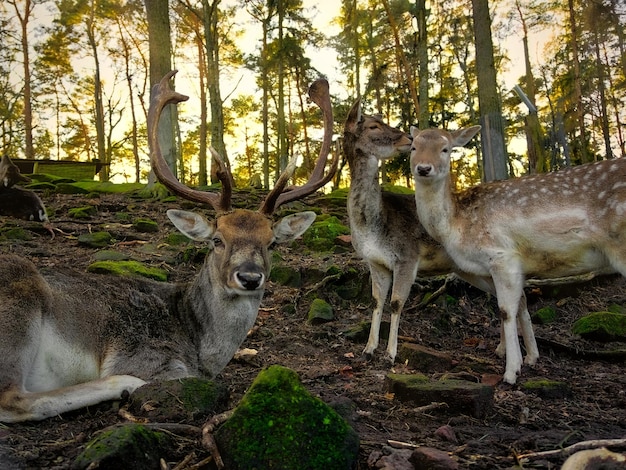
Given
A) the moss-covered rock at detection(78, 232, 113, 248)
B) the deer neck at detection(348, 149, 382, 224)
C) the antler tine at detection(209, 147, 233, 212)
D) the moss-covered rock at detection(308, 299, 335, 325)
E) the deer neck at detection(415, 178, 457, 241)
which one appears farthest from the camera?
the moss-covered rock at detection(78, 232, 113, 248)

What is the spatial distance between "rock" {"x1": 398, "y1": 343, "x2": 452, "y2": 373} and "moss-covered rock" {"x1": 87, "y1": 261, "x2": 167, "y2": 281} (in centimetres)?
370

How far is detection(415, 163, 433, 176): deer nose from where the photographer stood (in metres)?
5.54

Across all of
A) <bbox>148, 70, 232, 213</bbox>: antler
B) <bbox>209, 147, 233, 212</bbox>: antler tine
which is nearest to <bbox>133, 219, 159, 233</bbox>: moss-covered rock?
<bbox>148, 70, 232, 213</bbox>: antler

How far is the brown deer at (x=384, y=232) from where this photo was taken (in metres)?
6.11

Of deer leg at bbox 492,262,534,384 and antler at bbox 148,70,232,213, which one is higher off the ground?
antler at bbox 148,70,232,213

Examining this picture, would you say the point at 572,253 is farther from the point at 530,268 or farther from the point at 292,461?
the point at 292,461

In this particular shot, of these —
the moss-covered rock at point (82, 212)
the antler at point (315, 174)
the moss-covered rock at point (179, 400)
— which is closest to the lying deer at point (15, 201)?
the moss-covered rock at point (82, 212)

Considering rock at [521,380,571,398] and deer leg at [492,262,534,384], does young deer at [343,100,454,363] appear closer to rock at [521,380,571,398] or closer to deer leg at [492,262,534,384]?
deer leg at [492,262,534,384]

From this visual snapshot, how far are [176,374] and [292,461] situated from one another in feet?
6.55

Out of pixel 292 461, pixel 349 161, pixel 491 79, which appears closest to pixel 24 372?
pixel 292 461

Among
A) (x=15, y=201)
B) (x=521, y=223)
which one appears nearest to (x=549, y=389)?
(x=521, y=223)

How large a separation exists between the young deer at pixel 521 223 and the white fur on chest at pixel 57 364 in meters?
3.45

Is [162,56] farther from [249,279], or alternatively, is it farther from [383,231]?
[249,279]

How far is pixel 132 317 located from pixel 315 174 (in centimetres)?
234
